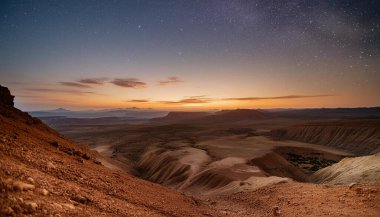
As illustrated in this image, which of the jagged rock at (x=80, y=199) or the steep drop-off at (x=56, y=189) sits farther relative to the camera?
the jagged rock at (x=80, y=199)

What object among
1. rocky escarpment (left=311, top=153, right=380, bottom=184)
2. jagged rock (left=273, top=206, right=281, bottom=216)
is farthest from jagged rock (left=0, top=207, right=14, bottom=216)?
rocky escarpment (left=311, top=153, right=380, bottom=184)

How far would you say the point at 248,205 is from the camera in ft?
69.1

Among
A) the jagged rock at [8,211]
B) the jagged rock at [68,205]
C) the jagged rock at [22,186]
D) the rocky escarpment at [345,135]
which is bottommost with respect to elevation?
the rocky escarpment at [345,135]

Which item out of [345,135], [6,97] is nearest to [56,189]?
[6,97]

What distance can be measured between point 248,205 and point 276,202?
2172 mm

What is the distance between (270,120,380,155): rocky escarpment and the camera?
84.3 meters

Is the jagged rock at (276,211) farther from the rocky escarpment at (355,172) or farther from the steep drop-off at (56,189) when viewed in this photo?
the rocky escarpment at (355,172)

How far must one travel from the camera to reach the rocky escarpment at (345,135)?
84312mm

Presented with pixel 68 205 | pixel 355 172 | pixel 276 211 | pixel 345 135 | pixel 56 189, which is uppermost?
pixel 56 189

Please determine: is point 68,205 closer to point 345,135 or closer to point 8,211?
point 8,211

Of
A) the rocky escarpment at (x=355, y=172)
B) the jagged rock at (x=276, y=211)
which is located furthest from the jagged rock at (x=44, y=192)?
the rocky escarpment at (x=355, y=172)

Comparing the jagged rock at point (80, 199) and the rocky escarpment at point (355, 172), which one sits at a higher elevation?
the jagged rock at point (80, 199)

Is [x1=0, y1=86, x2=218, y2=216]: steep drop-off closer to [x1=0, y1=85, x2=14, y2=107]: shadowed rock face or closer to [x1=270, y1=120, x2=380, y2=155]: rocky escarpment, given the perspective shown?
[x1=0, y1=85, x2=14, y2=107]: shadowed rock face

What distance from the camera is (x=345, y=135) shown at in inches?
3802
